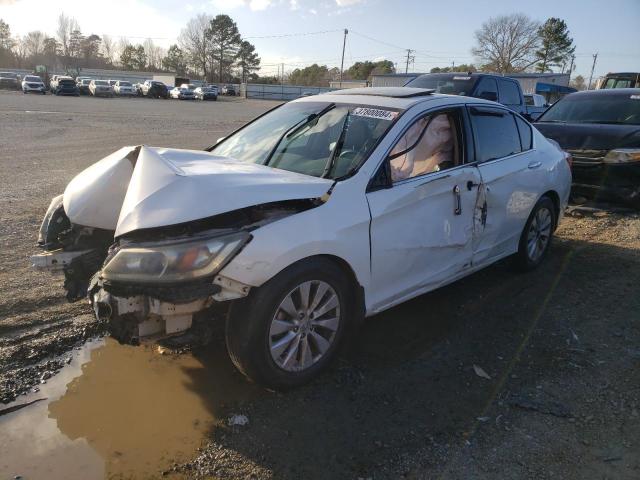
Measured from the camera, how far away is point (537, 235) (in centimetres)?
525

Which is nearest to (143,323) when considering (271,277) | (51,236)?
(271,277)

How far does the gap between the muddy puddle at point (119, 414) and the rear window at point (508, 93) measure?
9734 mm

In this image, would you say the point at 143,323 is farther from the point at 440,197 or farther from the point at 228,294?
the point at 440,197

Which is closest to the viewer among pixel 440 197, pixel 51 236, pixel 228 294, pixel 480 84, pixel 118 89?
pixel 228 294

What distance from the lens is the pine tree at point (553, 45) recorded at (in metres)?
72.1

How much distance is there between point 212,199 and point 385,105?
5.61 feet

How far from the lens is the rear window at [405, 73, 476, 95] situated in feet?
→ 34.0

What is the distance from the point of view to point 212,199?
279cm

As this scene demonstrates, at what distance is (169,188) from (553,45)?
272 ft

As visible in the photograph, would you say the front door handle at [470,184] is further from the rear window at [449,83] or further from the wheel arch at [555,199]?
the rear window at [449,83]

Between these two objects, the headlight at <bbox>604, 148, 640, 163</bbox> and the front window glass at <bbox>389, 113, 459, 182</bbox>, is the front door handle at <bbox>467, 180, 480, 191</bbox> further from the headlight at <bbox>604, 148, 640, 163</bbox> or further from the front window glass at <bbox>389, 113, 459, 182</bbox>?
the headlight at <bbox>604, 148, 640, 163</bbox>

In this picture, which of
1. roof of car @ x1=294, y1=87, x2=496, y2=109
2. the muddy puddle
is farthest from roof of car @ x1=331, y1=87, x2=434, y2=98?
the muddy puddle

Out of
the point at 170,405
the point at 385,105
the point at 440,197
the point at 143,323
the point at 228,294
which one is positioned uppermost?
the point at 385,105

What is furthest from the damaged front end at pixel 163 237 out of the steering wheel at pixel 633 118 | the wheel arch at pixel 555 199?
the steering wheel at pixel 633 118
